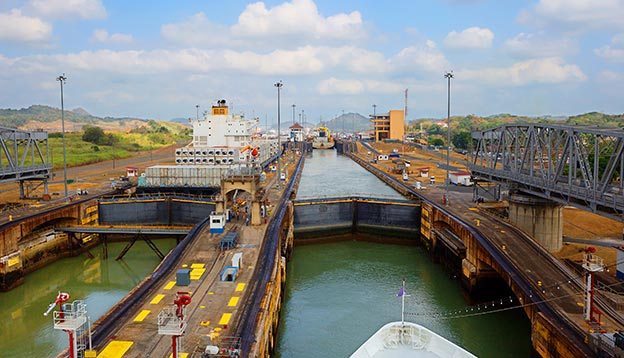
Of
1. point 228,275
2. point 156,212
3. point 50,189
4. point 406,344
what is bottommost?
point 406,344

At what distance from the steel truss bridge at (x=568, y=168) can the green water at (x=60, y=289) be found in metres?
36.9

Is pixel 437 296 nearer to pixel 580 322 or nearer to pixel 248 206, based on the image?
pixel 580 322

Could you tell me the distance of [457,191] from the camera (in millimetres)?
69312

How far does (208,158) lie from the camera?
3083 inches

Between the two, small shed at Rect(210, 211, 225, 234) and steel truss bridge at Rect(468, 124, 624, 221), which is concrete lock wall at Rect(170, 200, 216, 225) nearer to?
small shed at Rect(210, 211, 225, 234)

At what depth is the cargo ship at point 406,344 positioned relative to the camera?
24078mm

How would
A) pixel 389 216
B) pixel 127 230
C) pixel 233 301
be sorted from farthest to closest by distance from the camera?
pixel 389 216, pixel 127 230, pixel 233 301

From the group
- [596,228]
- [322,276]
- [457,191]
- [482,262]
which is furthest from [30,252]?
[596,228]

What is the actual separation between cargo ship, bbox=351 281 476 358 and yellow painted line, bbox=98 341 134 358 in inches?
435

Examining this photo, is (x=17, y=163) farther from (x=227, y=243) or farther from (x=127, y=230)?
(x=227, y=243)

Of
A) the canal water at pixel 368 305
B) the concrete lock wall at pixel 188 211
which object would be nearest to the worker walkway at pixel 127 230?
the concrete lock wall at pixel 188 211

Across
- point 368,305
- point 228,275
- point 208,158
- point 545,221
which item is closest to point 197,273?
point 228,275

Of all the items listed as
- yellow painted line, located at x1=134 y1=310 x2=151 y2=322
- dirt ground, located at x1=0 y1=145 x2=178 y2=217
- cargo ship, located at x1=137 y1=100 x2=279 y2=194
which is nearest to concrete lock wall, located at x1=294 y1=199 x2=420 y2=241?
cargo ship, located at x1=137 y1=100 x2=279 y2=194

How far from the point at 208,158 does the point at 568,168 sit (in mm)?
55282
